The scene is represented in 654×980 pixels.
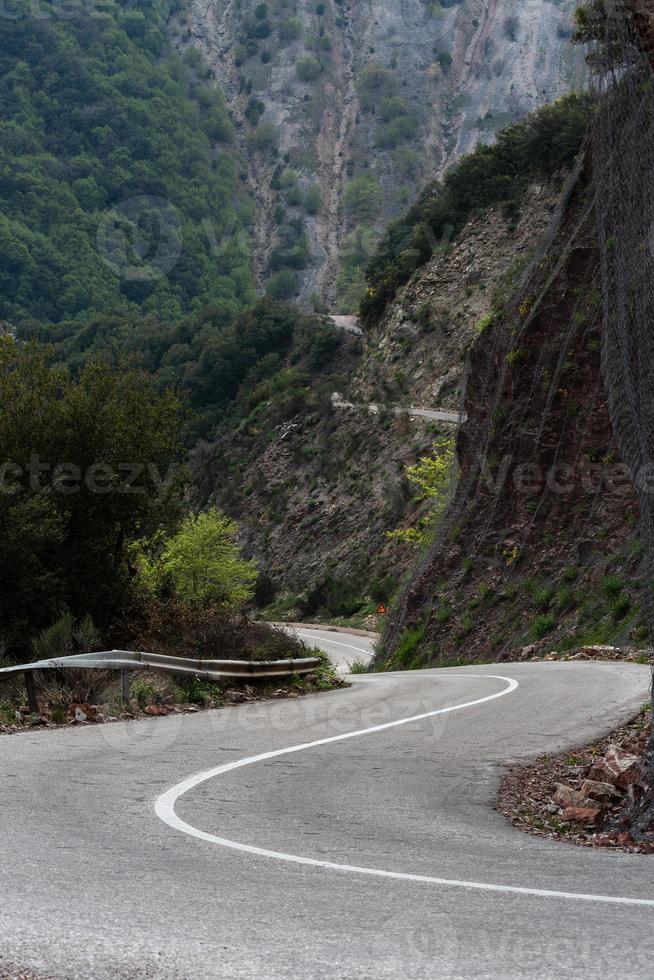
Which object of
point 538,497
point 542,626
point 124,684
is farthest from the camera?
point 538,497

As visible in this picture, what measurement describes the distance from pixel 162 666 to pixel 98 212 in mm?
171599

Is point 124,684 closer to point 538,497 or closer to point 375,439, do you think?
point 538,497

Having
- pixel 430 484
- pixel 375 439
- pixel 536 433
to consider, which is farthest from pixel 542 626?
pixel 375 439

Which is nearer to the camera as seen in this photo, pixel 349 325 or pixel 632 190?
pixel 632 190

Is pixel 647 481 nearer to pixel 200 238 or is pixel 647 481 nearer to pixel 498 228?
pixel 498 228

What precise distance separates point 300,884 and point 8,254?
157201 mm

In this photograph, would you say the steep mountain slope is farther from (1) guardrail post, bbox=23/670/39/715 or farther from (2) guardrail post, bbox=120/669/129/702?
(1) guardrail post, bbox=23/670/39/715

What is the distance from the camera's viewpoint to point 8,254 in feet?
498

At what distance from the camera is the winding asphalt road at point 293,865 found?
3861mm

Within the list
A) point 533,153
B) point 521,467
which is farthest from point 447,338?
point 521,467

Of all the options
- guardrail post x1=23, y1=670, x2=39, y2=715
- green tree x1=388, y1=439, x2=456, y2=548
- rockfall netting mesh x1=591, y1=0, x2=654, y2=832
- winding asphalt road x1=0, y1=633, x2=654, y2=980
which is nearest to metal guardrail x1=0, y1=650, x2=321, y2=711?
guardrail post x1=23, y1=670, x2=39, y2=715

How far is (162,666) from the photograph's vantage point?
12.7 m

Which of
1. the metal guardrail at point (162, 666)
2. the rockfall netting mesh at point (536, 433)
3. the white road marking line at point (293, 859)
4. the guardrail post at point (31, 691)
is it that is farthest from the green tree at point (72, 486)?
the rockfall netting mesh at point (536, 433)

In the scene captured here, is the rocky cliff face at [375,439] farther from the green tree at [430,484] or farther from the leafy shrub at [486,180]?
the leafy shrub at [486,180]
